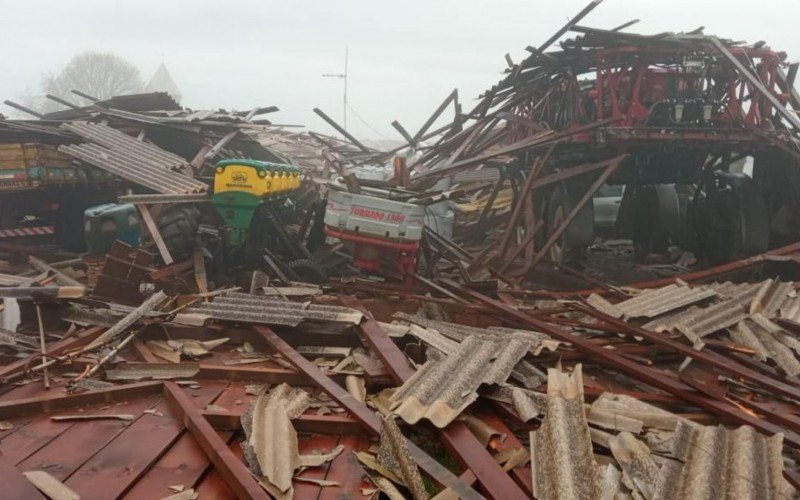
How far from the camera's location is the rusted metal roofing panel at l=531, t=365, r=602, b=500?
8.34ft

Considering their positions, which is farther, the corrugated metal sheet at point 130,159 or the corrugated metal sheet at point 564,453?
the corrugated metal sheet at point 130,159

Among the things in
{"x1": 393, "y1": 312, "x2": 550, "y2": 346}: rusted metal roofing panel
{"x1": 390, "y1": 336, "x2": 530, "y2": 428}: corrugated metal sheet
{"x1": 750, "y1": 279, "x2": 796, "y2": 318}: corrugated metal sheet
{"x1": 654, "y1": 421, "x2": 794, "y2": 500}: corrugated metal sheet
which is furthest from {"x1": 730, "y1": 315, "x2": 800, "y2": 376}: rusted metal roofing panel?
{"x1": 390, "y1": 336, "x2": 530, "y2": 428}: corrugated metal sheet

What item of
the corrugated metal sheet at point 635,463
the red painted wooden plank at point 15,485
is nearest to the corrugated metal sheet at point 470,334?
the corrugated metal sheet at point 635,463

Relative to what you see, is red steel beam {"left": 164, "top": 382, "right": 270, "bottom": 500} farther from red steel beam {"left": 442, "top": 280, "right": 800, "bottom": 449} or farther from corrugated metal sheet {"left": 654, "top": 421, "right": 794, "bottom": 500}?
red steel beam {"left": 442, "top": 280, "right": 800, "bottom": 449}

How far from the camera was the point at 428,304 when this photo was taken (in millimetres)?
6008

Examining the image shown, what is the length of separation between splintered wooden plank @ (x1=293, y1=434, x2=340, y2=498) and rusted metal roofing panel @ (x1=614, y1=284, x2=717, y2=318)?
326 centimetres

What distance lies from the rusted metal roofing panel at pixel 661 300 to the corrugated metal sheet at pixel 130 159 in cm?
549

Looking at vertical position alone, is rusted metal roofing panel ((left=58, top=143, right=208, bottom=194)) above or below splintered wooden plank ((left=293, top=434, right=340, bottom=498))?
above

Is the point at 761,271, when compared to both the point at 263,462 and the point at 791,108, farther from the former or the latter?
the point at 263,462

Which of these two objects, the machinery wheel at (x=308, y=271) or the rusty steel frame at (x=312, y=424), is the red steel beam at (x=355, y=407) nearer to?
the rusty steel frame at (x=312, y=424)

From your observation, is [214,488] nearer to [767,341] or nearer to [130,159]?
[767,341]

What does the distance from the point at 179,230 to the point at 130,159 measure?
2044mm

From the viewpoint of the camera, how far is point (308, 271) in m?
7.13

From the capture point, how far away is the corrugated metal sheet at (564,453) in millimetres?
2539
